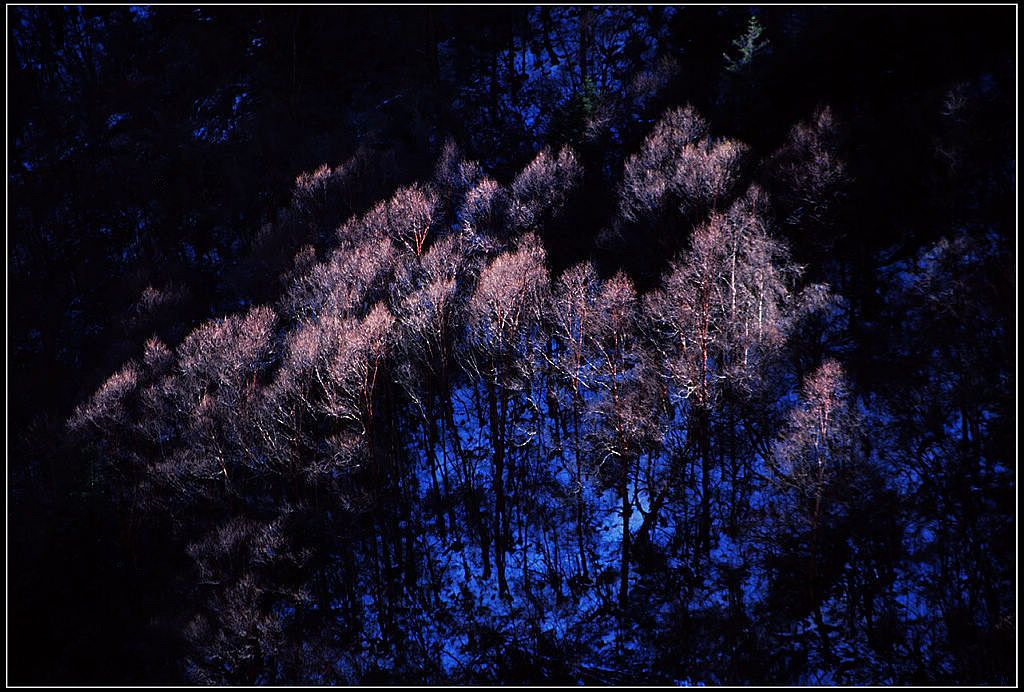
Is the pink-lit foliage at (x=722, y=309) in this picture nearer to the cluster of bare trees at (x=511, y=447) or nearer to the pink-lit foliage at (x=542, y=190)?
the cluster of bare trees at (x=511, y=447)

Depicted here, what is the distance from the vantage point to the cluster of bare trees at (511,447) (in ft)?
72.3

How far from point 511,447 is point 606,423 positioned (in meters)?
→ 5.56

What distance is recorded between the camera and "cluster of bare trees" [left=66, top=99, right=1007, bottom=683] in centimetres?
2205

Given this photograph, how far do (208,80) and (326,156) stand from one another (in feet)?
78.1

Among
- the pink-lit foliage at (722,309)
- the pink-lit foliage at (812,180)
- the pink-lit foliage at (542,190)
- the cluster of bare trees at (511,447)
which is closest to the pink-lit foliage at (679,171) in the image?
the cluster of bare trees at (511,447)

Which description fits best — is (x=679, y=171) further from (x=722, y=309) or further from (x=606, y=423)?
(x=606, y=423)

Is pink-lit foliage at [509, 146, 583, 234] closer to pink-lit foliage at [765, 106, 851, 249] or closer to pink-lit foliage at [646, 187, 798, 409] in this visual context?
pink-lit foliage at [646, 187, 798, 409]

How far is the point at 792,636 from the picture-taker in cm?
2066

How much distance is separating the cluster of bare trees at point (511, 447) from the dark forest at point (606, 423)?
159 mm

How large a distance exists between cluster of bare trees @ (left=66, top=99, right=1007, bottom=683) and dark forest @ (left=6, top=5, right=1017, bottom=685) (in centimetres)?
16

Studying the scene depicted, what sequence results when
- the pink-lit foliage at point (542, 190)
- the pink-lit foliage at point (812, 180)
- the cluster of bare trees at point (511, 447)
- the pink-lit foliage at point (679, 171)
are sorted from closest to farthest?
the cluster of bare trees at point (511, 447) < the pink-lit foliage at point (812, 180) < the pink-lit foliage at point (679, 171) < the pink-lit foliage at point (542, 190)

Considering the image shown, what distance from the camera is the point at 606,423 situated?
914 inches

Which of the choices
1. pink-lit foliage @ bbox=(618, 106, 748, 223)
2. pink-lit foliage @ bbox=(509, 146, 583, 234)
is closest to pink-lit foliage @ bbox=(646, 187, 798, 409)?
pink-lit foliage @ bbox=(618, 106, 748, 223)

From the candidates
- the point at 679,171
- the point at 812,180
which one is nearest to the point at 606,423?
the point at 679,171
